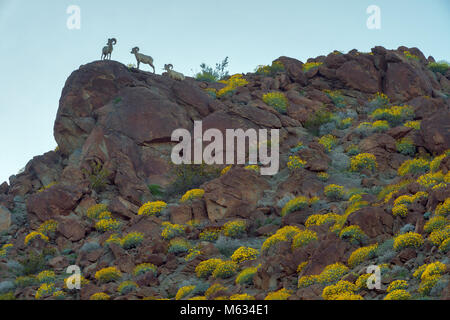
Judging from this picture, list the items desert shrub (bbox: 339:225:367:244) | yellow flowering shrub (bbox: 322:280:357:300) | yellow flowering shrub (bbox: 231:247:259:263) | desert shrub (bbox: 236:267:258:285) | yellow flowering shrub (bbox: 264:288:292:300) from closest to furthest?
1. yellow flowering shrub (bbox: 322:280:357:300)
2. yellow flowering shrub (bbox: 264:288:292:300)
3. desert shrub (bbox: 236:267:258:285)
4. desert shrub (bbox: 339:225:367:244)
5. yellow flowering shrub (bbox: 231:247:259:263)

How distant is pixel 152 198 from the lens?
986 inches

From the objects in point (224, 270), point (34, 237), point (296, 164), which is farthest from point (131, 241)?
point (296, 164)

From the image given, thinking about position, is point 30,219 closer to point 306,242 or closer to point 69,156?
point 69,156

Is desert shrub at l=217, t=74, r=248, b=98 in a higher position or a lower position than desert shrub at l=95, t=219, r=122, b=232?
higher

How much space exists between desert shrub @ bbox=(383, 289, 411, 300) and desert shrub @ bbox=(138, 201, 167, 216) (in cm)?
1124

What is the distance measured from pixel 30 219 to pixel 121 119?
6.33m

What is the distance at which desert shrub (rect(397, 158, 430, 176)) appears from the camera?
77.5 feet

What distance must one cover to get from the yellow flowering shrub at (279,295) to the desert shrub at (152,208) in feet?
28.1

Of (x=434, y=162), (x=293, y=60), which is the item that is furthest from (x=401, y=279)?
(x=293, y=60)

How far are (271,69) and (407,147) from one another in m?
12.9

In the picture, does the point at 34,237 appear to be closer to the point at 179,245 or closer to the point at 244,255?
the point at 179,245

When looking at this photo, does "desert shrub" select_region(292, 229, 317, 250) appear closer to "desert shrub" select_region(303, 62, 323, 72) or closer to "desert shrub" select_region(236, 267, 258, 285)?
"desert shrub" select_region(236, 267, 258, 285)

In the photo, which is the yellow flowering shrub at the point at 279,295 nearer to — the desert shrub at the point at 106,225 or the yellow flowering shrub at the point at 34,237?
the desert shrub at the point at 106,225

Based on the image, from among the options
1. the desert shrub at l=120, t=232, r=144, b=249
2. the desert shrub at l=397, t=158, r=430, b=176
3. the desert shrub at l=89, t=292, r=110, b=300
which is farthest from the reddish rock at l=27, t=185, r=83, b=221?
the desert shrub at l=397, t=158, r=430, b=176
